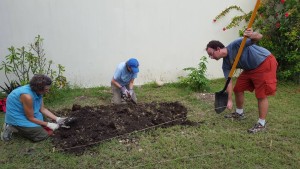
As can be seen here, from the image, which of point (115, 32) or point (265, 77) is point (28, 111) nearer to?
point (115, 32)

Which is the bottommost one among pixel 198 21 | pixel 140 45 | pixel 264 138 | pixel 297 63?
pixel 264 138

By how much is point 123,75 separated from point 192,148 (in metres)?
1.94

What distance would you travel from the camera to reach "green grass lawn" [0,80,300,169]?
3588mm

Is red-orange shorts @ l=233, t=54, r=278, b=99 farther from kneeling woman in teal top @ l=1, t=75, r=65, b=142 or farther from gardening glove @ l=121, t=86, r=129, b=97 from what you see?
kneeling woman in teal top @ l=1, t=75, r=65, b=142

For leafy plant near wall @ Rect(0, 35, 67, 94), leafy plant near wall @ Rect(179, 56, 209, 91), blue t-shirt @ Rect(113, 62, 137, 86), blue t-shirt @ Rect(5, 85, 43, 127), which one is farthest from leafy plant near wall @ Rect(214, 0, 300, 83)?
blue t-shirt @ Rect(5, 85, 43, 127)

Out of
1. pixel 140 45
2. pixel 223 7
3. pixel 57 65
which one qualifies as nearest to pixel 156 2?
pixel 140 45

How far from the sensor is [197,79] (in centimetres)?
602

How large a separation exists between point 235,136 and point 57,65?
3.55 metres

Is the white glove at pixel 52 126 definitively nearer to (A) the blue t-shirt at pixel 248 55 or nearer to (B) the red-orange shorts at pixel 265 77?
(A) the blue t-shirt at pixel 248 55

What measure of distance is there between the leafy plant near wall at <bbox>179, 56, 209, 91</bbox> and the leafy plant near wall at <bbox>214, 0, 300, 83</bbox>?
3.38 ft

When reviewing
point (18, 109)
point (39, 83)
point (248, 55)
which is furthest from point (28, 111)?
point (248, 55)

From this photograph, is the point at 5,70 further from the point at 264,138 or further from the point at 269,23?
the point at 269,23

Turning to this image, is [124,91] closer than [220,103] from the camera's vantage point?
No

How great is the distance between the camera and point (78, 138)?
13.2 ft
